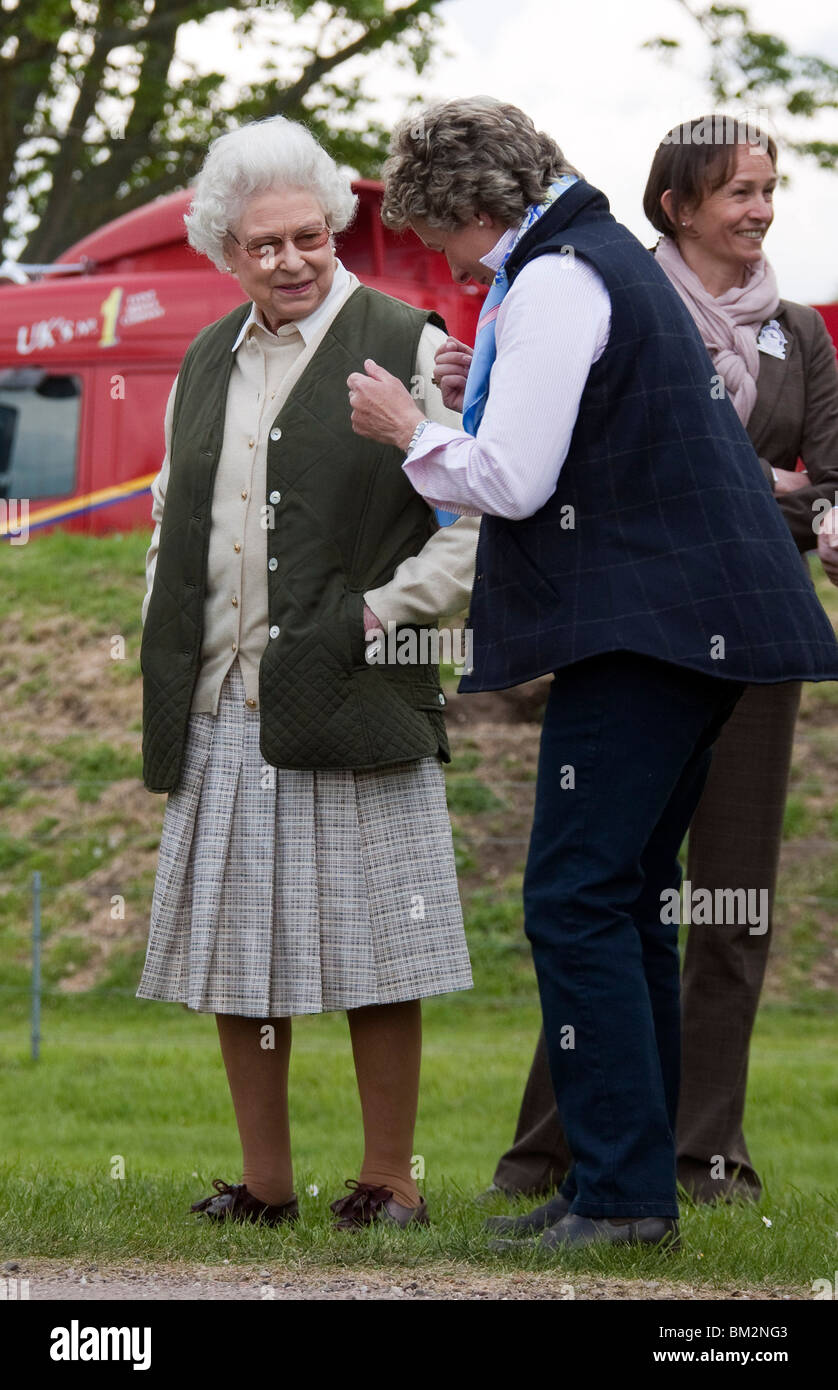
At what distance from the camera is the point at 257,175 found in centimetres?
361

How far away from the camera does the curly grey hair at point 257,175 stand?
3615 mm

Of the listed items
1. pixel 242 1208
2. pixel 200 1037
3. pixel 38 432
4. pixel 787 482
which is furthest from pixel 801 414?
pixel 38 432

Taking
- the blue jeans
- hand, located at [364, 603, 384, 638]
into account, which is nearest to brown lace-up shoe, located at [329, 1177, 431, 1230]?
the blue jeans

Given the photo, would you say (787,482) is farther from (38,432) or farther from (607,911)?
(38,432)

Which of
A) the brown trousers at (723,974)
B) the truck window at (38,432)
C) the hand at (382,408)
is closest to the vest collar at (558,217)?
the hand at (382,408)

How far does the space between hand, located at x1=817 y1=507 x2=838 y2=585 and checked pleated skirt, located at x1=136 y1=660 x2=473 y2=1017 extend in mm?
991

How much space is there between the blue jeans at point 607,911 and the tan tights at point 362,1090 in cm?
57

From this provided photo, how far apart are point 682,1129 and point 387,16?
44.6 feet

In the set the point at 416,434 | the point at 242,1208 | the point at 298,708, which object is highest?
the point at 416,434

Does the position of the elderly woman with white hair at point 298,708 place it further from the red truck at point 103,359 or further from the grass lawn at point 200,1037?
the red truck at point 103,359

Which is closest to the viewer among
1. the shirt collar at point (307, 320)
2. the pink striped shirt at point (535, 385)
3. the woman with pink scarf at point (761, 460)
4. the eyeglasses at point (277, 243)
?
the pink striped shirt at point (535, 385)

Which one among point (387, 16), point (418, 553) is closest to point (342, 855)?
point (418, 553)

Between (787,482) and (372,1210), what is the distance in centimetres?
182

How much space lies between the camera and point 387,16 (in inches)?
628
